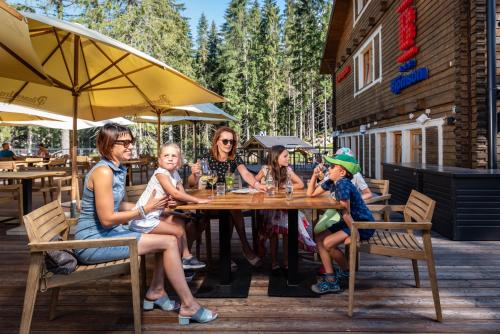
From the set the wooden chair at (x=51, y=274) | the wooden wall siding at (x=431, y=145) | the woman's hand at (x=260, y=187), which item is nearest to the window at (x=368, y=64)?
the wooden wall siding at (x=431, y=145)

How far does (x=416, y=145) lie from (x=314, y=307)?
7.89 metres

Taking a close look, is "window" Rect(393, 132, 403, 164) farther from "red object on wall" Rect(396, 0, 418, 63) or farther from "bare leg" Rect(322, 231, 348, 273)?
"bare leg" Rect(322, 231, 348, 273)

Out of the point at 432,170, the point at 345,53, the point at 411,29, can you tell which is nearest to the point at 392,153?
the point at 411,29

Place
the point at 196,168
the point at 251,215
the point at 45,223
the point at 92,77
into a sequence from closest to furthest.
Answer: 1. the point at 45,223
2. the point at 196,168
3. the point at 251,215
4. the point at 92,77

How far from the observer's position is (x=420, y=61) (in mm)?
9188

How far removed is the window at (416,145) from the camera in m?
9.80

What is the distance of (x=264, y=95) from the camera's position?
136 ft

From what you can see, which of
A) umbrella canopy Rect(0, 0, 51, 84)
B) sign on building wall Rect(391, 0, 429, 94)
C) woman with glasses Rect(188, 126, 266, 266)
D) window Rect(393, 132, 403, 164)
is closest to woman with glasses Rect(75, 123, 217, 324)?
umbrella canopy Rect(0, 0, 51, 84)

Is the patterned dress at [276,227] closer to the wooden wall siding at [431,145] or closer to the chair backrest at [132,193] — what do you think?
the chair backrest at [132,193]

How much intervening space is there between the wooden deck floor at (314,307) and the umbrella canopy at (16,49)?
1756 millimetres

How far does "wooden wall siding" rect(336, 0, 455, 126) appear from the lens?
302 inches

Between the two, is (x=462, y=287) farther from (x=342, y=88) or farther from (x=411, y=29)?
(x=342, y=88)

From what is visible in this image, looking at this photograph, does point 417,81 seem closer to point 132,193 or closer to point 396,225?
point 396,225

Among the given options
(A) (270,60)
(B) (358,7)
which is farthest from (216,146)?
(A) (270,60)
